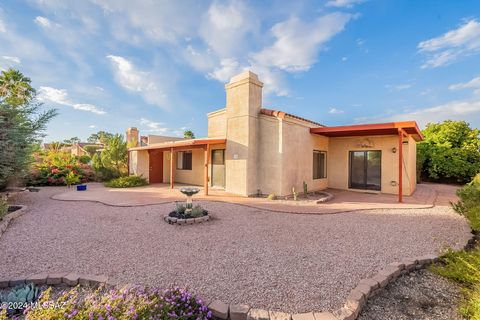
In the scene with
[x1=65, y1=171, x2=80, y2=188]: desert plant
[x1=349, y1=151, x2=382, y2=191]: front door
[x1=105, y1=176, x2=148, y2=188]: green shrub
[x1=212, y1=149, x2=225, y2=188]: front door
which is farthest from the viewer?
[x1=65, y1=171, x2=80, y2=188]: desert plant

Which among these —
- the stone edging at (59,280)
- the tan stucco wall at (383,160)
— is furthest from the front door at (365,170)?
the stone edging at (59,280)

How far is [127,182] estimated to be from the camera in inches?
568

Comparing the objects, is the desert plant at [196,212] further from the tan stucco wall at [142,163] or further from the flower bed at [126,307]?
the tan stucco wall at [142,163]

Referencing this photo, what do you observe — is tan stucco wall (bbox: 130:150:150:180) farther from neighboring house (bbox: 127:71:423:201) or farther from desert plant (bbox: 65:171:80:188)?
neighboring house (bbox: 127:71:423:201)

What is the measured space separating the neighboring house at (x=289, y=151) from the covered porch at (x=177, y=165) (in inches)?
4.1

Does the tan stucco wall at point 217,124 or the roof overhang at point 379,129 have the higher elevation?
the tan stucco wall at point 217,124

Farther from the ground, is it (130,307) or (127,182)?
(127,182)

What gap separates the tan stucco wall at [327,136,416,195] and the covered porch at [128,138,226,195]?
22.7 ft

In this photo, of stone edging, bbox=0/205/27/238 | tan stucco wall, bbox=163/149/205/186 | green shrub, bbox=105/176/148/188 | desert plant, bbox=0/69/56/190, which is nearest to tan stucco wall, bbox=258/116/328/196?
tan stucco wall, bbox=163/149/205/186

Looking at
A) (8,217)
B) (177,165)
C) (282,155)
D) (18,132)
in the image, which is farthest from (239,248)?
(177,165)

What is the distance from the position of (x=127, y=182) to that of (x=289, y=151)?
11.1m

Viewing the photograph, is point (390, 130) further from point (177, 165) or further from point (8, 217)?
point (8, 217)

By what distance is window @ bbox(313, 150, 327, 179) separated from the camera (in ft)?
40.4

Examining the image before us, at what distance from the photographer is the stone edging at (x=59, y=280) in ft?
10.6
